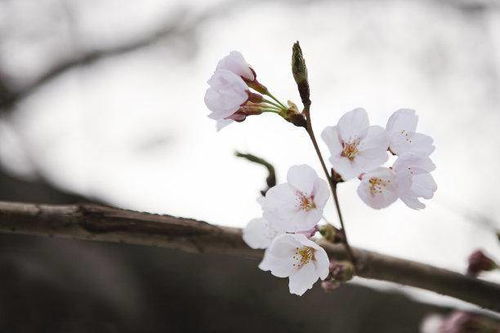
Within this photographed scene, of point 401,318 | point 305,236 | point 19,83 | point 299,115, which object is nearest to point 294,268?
point 305,236

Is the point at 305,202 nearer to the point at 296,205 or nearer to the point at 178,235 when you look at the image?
the point at 296,205

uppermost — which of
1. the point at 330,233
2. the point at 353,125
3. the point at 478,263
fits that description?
the point at 353,125

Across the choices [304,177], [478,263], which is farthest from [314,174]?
[478,263]

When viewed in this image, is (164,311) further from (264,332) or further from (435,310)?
(435,310)

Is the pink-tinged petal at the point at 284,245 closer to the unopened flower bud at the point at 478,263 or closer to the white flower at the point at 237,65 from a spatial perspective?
the white flower at the point at 237,65

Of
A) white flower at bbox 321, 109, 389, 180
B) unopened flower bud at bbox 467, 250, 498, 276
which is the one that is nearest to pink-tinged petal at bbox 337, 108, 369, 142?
white flower at bbox 321, 109, 389, 180

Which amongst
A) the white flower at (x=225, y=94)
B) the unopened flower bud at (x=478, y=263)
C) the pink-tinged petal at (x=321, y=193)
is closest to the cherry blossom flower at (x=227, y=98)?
the white flower at (x=225, y=94)

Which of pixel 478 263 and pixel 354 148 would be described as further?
pixel 478 263

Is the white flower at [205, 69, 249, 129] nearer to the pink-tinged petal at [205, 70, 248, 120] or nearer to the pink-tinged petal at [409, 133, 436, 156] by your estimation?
the pink-tinged petal at [205, 70, 248, 120]
